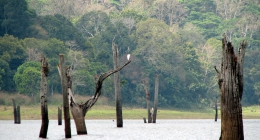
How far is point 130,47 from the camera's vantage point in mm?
115250

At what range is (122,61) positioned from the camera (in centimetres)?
10875

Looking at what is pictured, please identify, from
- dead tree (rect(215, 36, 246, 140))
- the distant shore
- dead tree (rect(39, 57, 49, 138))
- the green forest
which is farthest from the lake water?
the green forest

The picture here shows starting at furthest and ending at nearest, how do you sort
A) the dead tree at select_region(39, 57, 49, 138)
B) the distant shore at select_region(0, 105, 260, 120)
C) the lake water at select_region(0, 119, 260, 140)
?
the distant shore at select_region(0, 105, 260, 120), the lake water at select_region(0, 119, 260, 140), the dead tree at select_region(39, 57, 49, 138)

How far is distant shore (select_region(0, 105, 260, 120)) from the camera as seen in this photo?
80312 millimetres

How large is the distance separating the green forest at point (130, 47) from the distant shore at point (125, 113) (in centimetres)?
361

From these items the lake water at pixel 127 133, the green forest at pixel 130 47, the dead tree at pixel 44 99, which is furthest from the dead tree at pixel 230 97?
the green forest at pixel 130 47

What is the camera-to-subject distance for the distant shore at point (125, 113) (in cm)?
8031

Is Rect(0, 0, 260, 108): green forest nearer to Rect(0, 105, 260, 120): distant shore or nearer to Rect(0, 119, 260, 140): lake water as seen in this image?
Rect(0, 105, 260, 120): distant shore

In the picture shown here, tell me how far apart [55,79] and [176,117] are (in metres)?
18.6

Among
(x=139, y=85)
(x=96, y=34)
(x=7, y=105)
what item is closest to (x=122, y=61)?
(x=139, y=85)

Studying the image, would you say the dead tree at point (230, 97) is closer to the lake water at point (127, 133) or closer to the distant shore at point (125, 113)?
the lake water at point (127, 133)

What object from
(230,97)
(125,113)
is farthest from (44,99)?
(125,113)

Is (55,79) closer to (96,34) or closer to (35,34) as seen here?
(35,34)

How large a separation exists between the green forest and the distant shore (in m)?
3.61
